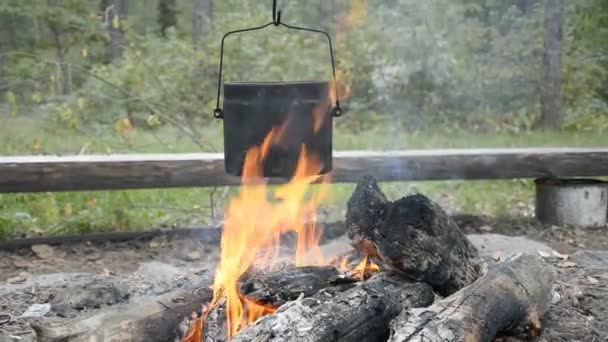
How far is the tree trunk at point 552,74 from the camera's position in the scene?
1024 cm

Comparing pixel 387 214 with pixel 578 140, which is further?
pixel 578 140

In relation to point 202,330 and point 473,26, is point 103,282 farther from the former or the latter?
point 473,26

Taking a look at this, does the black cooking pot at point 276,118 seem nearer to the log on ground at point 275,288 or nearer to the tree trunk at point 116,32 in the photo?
the log on ground at point 275,288

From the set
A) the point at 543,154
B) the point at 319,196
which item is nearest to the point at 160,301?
the point at 319,196

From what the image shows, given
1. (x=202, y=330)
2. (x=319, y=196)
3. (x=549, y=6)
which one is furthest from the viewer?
(x=549, y=6)

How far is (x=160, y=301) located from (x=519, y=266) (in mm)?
1694

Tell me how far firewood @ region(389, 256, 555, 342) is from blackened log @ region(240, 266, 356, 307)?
1.83 feet

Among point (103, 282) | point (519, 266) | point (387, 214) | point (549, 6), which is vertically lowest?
point (103, 282)

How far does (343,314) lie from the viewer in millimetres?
2719

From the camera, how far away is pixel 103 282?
4.01 meters

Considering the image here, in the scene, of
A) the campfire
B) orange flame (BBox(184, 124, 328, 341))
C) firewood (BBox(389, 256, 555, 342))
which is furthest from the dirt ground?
orange flame (BBox(184, 124, 328, 341))

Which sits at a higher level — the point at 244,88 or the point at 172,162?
the point at 244,88

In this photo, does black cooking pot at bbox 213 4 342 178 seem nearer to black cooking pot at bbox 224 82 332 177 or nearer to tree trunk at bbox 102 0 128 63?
black cooking pot at bbox 224 82 332 177

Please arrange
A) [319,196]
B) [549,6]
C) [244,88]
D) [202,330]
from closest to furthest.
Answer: [202,330] < [244,88] < [319,196] < [549,6]
